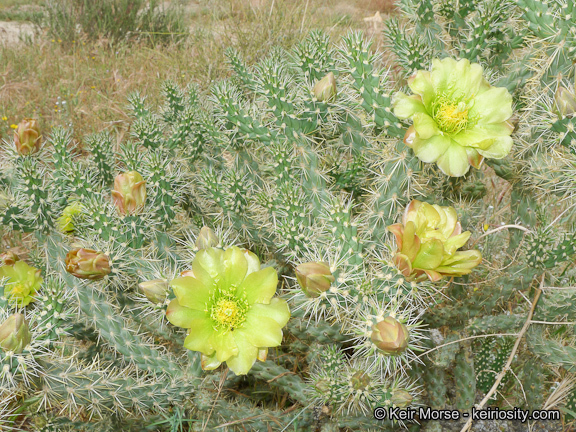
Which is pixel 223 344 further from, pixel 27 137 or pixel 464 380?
pixel 27 137

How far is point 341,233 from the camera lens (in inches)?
60.1

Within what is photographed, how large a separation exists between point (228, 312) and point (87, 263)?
49 cm

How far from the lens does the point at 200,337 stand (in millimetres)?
1319

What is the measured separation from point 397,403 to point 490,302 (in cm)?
64

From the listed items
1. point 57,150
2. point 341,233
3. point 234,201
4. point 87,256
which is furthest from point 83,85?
point 341,233

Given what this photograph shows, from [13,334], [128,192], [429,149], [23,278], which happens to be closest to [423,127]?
[429,149]

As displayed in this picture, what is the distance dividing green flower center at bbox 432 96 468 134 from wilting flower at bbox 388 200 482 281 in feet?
Answer: 0.81

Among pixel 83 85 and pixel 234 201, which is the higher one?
pixel 234 201

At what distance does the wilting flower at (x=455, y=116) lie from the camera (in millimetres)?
1390

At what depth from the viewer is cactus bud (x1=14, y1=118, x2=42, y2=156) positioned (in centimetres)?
186

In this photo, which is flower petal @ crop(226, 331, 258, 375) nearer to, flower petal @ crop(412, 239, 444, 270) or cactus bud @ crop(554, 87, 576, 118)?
flower petal @ crop(412, 239, 444, 270)

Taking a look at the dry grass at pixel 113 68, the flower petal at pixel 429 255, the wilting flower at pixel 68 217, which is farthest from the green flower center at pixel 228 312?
the dry grass at pixel 113 68

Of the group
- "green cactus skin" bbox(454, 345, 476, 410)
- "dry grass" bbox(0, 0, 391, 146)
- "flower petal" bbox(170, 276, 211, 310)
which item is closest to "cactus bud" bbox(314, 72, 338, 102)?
"flower petal" bbox(170, 276, 211, 310)

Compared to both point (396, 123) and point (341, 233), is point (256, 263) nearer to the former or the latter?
point (341, 233)
